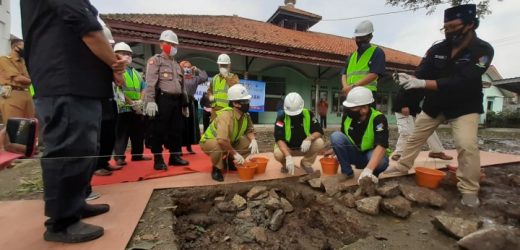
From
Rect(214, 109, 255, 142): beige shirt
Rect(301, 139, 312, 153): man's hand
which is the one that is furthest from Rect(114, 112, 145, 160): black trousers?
Rect(301, 139, 312, 153): man's hand

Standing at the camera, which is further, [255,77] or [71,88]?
[255,77]

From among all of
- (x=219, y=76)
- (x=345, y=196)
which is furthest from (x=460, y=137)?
(x=219, y=76)

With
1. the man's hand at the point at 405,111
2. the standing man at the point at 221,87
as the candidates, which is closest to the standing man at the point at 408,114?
the man's hand at the point at 405,111

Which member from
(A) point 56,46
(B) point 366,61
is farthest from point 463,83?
(A) point 56,46

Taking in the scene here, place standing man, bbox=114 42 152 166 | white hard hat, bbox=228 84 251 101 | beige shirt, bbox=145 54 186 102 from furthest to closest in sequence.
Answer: standing man, bbox=114 42 152 166, beige shirt, bbox=145 54 186 102, white hard hat, bbox=228 84 251 101

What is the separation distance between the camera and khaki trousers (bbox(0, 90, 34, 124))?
4.09 meters

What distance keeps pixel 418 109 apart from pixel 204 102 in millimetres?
3392

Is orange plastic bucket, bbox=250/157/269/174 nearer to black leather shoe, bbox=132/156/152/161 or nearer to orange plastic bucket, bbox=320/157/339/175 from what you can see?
orange plastic bucket, bbox=320/157/339/175

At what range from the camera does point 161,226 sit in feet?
6.91

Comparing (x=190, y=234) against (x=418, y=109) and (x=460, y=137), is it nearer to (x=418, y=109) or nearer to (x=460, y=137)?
(x=460, y=137)

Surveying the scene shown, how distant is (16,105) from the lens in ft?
13.6

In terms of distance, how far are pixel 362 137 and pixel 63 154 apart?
266cm

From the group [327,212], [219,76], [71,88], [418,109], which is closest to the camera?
[71,88]

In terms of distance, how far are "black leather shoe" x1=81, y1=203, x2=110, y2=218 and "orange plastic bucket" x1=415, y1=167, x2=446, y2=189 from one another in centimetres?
313
